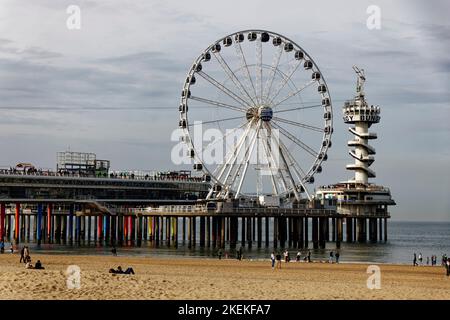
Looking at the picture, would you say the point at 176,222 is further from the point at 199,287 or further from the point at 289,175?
the point at 199,287

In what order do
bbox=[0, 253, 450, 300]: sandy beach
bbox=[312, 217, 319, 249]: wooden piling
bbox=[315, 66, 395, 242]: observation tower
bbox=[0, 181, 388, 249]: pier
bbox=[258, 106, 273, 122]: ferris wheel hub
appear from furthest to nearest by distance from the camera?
bbox=[315, 66, 395, 242]: observation tower < bbox=[312, 217, 319, 249]: wooden piling < bbox=[0, 181, 388, 249]: pier < bbox=[258, 106, 273, 122]: ferris wheel hub < bbox=[0, 253, 450, 300]: sandy beach

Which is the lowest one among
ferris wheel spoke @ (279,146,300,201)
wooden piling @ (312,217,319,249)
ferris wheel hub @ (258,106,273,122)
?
wooden piling @ (312,217,319,249)

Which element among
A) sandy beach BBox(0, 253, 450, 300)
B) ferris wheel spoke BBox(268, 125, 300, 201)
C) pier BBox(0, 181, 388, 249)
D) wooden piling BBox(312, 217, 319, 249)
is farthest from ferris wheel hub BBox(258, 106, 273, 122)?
sandy beach BBox(0, 253, 450, 300)

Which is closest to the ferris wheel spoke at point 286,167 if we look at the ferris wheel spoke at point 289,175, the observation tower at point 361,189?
the ferris wheel spoke at point 289,175

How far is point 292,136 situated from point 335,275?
31.3 meters

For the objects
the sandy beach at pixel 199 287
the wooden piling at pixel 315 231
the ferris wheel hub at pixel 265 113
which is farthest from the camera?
the wooden piling at pixel 315 231

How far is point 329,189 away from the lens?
95.8 metres

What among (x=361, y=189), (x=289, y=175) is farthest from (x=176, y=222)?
(x=361, y=189)

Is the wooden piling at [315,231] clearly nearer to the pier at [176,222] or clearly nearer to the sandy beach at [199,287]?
the pier at [176,222]

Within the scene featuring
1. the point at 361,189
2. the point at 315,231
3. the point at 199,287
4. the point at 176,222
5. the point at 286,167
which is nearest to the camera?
the point at 199,287

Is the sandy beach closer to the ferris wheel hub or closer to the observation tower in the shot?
the ferris wheel hub

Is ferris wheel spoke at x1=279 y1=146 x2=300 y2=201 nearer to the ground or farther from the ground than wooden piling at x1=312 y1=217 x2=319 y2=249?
farther from the ground
